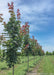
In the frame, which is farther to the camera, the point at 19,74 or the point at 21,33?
the point at 19,74

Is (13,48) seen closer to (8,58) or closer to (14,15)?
(8,58)

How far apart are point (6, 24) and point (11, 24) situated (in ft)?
1.17

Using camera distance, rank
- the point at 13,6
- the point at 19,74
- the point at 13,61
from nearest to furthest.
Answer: the point at 13,61
the point at 13,6
the point at 19,74

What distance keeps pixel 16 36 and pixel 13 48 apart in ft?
2.89

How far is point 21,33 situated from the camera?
335 inches

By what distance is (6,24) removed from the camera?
8344mm

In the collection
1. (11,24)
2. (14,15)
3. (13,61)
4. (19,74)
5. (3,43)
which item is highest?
(14,15)

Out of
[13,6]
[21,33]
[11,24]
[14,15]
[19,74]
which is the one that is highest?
[13,6]

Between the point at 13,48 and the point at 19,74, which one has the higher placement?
the point at 13,48

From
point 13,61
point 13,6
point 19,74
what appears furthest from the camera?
point 19,74

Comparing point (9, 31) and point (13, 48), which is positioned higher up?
point (9, 31)

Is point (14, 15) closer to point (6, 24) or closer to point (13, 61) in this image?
point (6, 24)

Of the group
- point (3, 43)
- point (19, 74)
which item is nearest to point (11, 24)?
point (3, 43)

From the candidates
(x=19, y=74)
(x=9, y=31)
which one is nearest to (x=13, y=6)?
(x=9, y=31)
